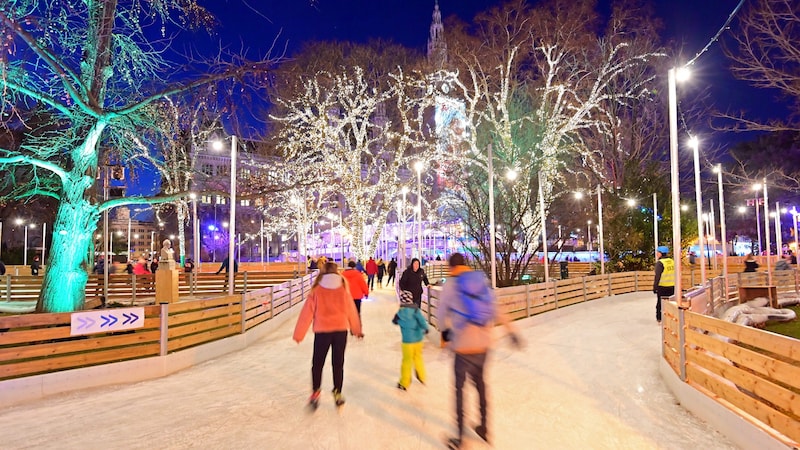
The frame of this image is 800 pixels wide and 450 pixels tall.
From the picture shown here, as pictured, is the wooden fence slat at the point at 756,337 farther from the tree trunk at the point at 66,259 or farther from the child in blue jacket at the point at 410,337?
the tree trunk at the point at 66,259

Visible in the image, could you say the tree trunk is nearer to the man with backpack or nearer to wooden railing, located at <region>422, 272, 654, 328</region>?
wooden railing, located at <region>422, 272, 654, 328</region>

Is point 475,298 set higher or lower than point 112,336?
higher

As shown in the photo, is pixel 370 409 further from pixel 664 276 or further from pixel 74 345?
pixel 664 276

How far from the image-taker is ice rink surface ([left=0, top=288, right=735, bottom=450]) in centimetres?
509

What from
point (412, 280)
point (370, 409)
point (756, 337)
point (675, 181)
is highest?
point (675, 181)

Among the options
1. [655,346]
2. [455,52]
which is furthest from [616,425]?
[455,52]

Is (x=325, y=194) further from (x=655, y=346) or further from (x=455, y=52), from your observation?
(x=655, y=346)

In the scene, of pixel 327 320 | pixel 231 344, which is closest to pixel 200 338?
pixel 231 344

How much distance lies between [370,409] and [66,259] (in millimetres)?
8295

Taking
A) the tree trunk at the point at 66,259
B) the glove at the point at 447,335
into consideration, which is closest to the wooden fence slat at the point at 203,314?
the tree trunk at the point at 66,259

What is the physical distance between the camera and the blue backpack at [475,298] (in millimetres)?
4656

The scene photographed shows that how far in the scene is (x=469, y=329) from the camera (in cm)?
466

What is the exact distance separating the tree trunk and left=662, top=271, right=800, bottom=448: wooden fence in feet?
35.9

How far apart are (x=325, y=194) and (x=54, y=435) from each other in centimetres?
3013
